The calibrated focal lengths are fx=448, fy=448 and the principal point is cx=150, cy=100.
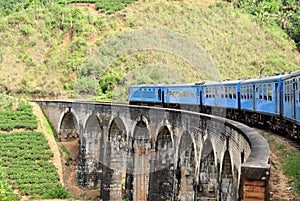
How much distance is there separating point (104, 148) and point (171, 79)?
2080 centimetres

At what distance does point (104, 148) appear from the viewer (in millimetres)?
27891

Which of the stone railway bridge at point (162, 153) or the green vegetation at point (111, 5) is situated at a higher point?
the green vegetation at point (111, 5)

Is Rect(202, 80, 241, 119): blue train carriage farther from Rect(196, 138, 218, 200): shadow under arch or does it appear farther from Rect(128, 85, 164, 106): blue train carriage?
Rect(128, 85, 164, 106): blue train carriage

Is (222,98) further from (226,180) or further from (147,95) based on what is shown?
(147,95)

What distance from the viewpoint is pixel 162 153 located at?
1958cm

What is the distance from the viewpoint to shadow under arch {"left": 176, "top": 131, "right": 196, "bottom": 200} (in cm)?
1570

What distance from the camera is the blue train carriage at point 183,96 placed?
21709mm

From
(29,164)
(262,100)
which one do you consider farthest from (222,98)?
(29,164)

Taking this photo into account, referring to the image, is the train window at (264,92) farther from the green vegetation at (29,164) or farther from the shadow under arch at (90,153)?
the shadow under arch at (90,153)

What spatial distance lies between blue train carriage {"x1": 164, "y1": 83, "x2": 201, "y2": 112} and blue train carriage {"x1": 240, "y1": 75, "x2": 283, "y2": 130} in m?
4.66

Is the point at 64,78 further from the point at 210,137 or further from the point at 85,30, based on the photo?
the point at 210,137

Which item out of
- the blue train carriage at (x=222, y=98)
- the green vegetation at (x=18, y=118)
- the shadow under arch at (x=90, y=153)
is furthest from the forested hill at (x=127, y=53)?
the blue train carriage at (x=222, y=98)

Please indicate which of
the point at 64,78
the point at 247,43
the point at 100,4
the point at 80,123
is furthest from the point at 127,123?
the point at 100,4

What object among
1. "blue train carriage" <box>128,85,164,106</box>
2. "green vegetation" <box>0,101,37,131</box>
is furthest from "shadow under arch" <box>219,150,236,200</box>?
"green vegetation" <box>0,101,37,131</box>
